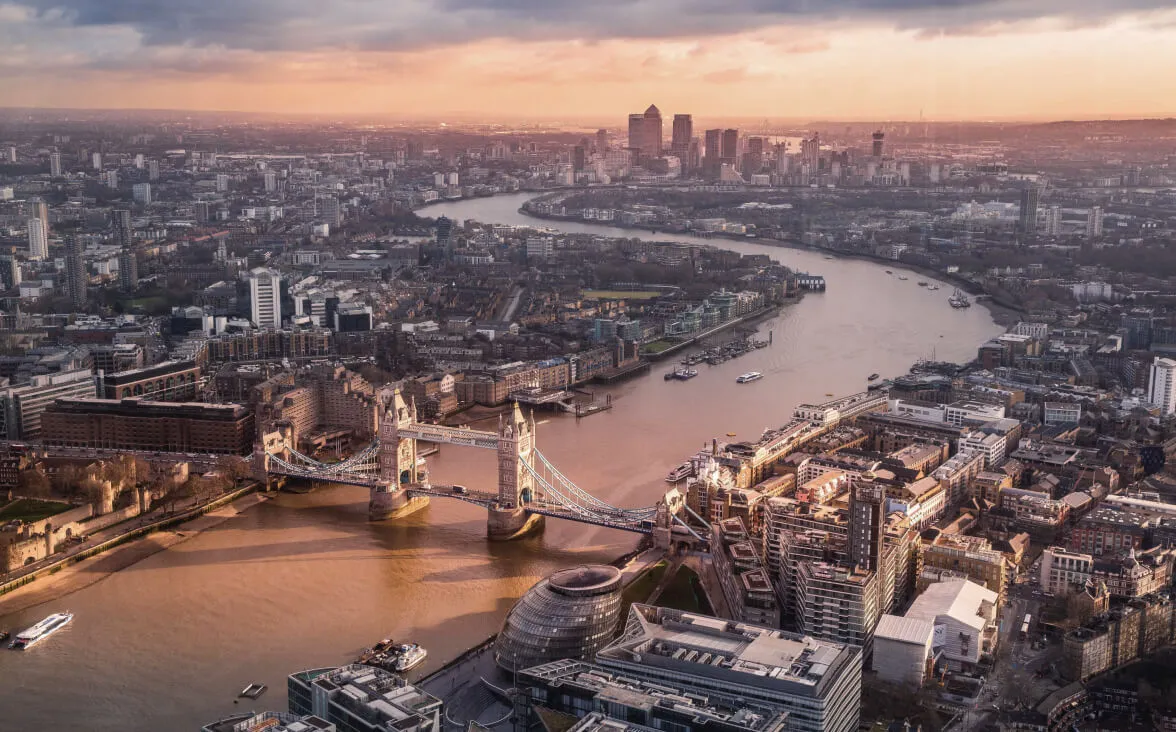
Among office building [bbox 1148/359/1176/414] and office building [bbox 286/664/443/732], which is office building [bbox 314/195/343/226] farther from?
office building [bbox 286/664/443/732]

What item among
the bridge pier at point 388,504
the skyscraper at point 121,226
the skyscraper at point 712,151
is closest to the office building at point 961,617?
the bridge pier at point 388,504

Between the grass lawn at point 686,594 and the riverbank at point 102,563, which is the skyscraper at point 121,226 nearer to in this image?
the riverbank at point 102,563

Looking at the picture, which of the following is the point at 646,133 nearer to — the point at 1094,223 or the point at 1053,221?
the point at 1053,221

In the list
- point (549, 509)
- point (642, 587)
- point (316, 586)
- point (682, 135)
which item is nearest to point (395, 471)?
Answer: point (549, 509)

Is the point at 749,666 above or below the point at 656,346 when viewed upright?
above

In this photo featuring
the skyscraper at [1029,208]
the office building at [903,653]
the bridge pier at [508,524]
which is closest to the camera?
the office building at [903,653]

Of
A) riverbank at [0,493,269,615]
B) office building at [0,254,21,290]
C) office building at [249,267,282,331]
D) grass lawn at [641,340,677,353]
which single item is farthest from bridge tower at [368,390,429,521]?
office building at [0,254,21,290]
